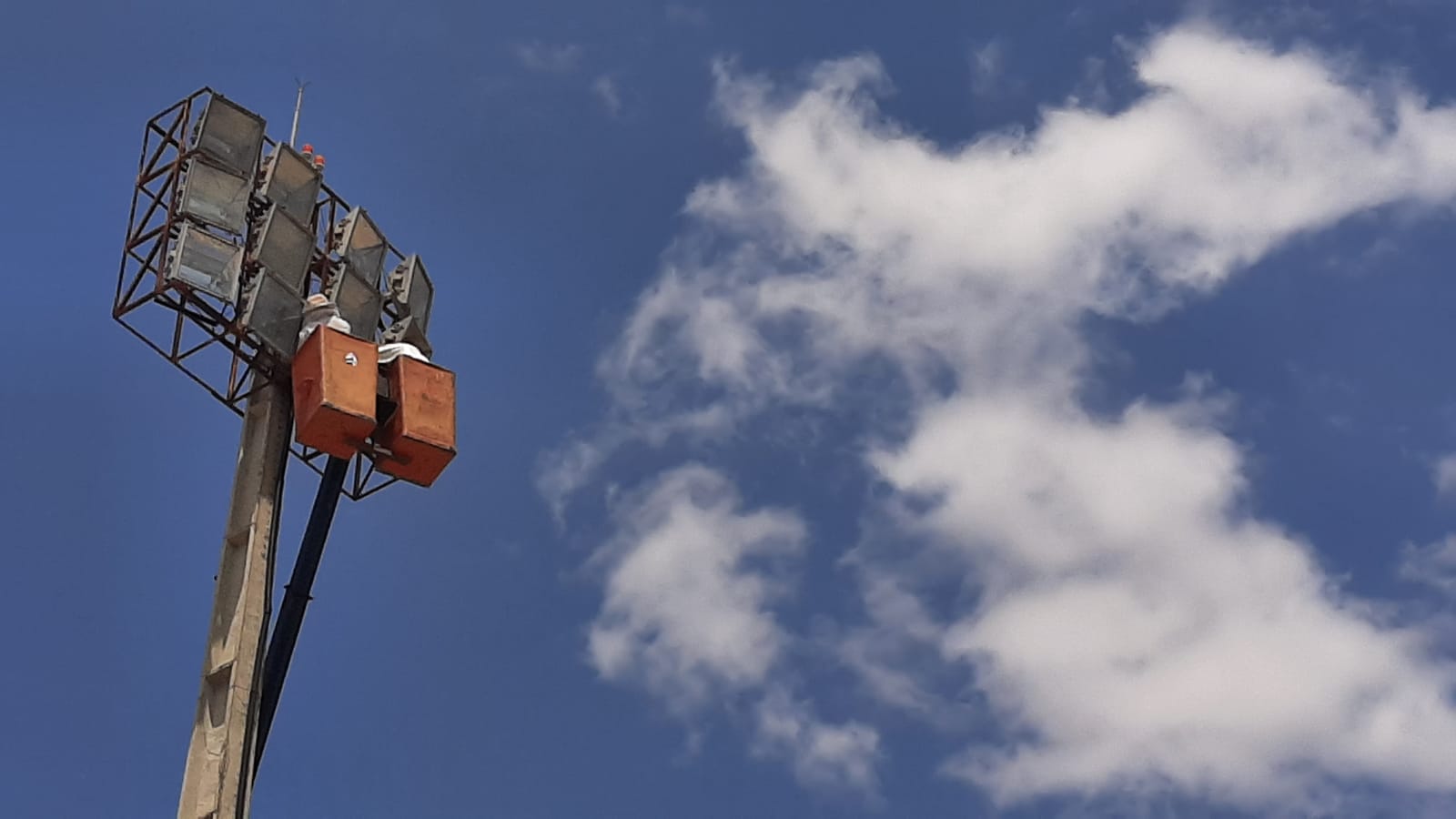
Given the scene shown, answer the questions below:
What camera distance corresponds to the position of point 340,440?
31516mm

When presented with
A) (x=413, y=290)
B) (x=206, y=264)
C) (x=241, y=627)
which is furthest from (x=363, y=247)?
(x=241, y=627)

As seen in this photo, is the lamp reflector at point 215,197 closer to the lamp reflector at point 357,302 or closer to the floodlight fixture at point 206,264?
the floodlight fixture at point 206,264

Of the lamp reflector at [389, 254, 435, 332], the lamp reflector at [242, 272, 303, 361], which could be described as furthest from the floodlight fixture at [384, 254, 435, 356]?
the lamp reflector at [242, 272, 303, 361]

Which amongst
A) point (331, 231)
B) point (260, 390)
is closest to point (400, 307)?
point (331, 231)

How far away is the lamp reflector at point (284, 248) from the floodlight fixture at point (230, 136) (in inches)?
42.4

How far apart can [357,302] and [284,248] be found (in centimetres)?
209

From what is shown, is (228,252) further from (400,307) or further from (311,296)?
(400,307)

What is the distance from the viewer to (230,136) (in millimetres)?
34188

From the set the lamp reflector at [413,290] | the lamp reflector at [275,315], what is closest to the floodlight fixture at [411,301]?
the lamp reflector at [413,290]

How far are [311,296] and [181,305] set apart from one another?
2.47m

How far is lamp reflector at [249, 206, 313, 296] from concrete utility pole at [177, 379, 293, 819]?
2.34m

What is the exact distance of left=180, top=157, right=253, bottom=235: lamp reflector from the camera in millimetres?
33031

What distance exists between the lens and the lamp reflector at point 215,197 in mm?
33031

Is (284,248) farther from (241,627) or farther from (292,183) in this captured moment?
(241,627)
